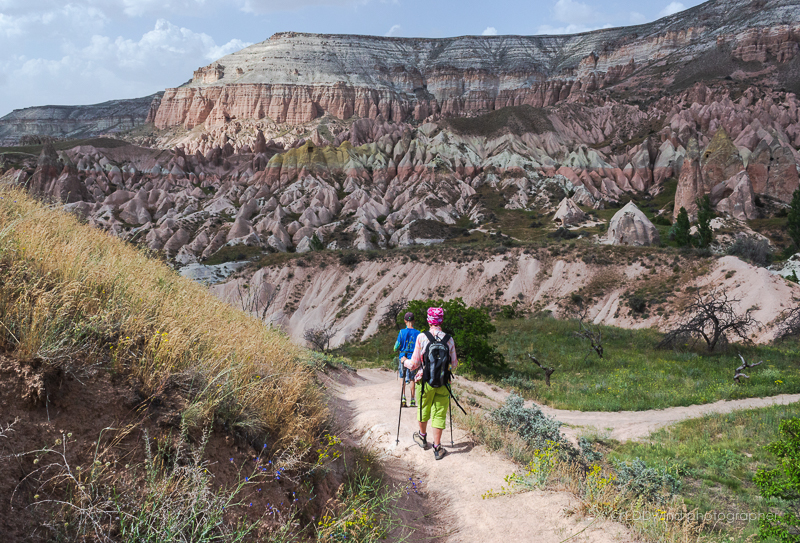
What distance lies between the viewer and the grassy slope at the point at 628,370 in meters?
13.0

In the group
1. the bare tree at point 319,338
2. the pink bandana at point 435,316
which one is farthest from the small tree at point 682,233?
the pink bandana at point 435,316

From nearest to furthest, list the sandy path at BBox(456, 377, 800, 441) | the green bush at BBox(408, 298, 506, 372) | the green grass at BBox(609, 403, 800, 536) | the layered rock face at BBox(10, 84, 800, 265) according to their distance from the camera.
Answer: the green grass at BBox(609, 403, 800, 536)
the sandy path at BBox(456, 377, 800, 441)
the green bush at BBox(408, 298, 506, 372)
the layered rock face at BBox(10, 84, 800, 265)

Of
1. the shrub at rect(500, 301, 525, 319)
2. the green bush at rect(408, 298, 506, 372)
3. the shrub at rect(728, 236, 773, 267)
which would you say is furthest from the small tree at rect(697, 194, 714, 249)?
the green bush at rect(408, 298, 506, 372)

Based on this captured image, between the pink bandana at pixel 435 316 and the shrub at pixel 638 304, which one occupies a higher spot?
the pink bandana at pixel 435 316

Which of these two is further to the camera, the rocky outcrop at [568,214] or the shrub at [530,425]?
the rocky outcrop at [568,214]

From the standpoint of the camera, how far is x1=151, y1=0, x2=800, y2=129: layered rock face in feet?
386

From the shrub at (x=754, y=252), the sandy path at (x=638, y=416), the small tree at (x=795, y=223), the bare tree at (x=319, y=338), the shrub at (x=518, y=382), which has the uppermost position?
the small tree at (x=795, y=223)

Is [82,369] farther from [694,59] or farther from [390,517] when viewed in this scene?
[694,59]

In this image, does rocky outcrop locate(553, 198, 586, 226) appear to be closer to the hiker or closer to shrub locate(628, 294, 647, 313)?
shrub locate(628, 294, 647, 313)

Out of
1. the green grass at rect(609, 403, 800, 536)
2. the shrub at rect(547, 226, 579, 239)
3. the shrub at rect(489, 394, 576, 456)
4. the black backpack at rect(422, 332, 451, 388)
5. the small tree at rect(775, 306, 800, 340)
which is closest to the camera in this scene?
the black backpack at rect(422, 332, 451, 388)

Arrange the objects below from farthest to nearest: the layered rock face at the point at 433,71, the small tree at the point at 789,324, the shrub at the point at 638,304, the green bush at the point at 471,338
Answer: the layered rock face at the point at 433,71 → the shrub at the point at 638,304 → the small tree at the point at 789,324 → the green bush at the point at 471,338

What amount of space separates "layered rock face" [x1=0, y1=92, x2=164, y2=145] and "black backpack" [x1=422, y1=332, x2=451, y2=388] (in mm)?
169132

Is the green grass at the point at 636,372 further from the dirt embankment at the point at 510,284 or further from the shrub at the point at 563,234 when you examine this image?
the shrub at the point at 563,234

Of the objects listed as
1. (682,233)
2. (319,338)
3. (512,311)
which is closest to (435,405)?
(319,338)
